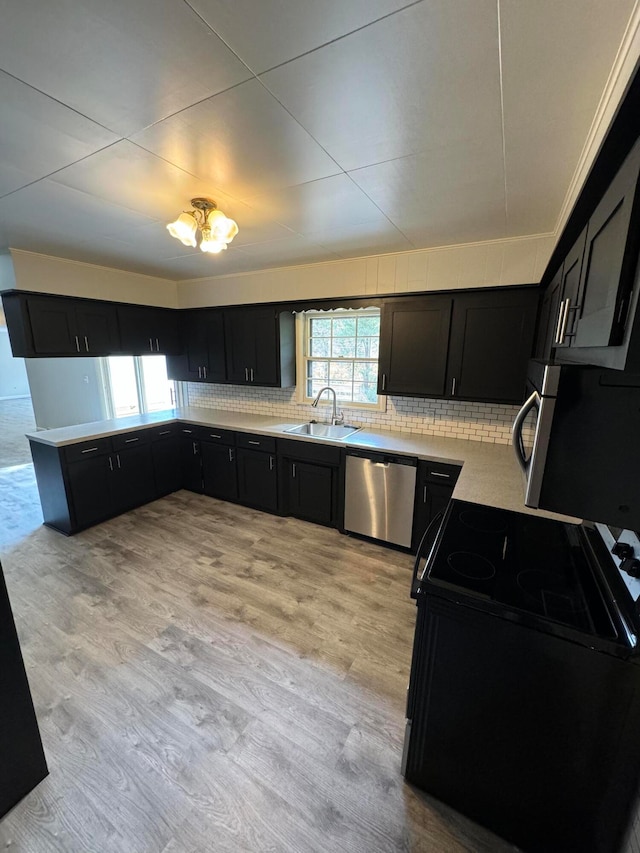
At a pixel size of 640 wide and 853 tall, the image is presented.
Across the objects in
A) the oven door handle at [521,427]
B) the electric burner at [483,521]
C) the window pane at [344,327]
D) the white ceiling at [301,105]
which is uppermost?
the white ceiling at [301,105]

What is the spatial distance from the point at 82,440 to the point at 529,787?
376 centimetres

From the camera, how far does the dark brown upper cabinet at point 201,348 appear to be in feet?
13.1

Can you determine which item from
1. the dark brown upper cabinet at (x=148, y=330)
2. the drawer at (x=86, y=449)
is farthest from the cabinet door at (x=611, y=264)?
the dark brown upper cabinet at (x=148, y=330)

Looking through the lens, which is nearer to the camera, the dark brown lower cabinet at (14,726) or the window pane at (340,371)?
the dark brown lower cabinet at (14,726)

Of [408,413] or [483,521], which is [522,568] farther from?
[408,413]

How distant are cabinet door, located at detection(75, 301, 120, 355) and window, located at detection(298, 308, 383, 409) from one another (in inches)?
79.0

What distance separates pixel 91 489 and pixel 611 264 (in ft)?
13.0

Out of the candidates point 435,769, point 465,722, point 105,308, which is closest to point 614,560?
point 465,722

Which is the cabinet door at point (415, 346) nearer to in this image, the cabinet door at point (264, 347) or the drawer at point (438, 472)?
the drawer at point (438, 472)

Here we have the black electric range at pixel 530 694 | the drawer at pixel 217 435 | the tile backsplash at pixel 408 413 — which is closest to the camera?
the black electric range at pixel 530 694

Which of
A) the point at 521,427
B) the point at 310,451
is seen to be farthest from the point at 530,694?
the point at 310,451

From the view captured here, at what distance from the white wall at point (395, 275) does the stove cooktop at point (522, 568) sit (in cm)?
184

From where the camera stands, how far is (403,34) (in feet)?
2.90

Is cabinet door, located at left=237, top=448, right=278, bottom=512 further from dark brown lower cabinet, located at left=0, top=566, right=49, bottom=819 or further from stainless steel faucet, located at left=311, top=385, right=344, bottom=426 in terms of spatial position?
dark brown lower cabinet, located at left=0, top=566, right=49, bottom=819
